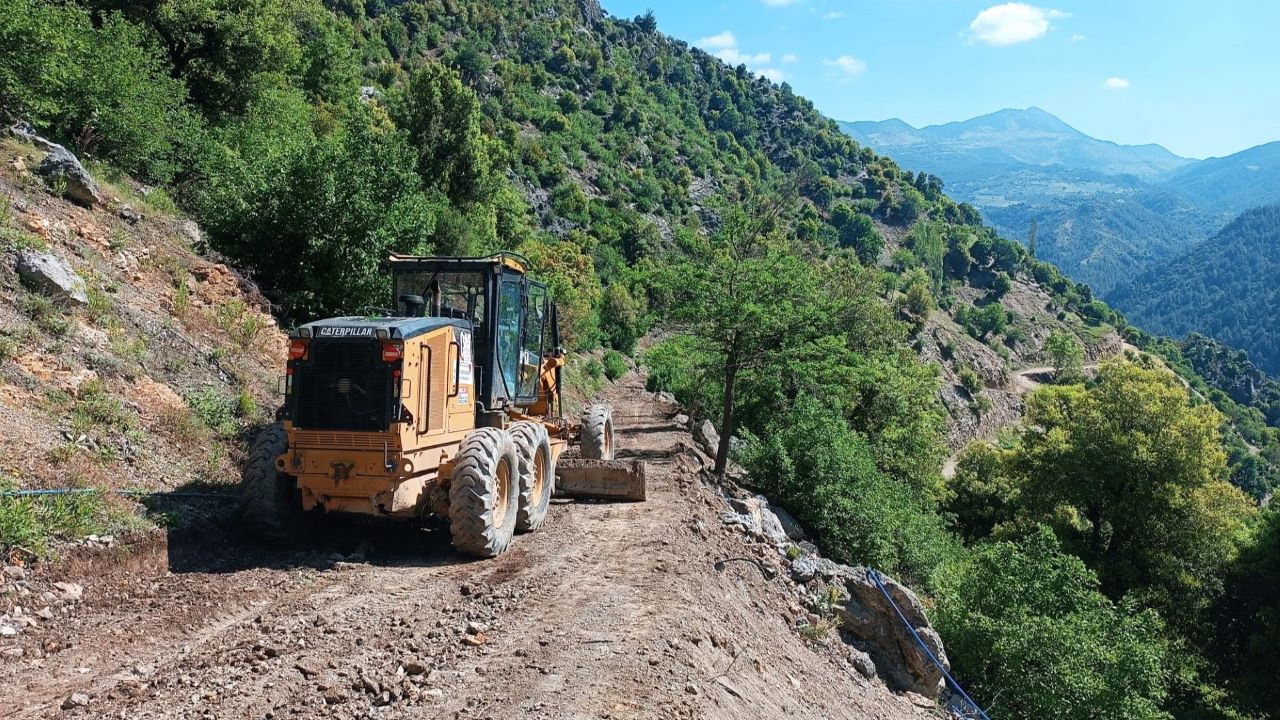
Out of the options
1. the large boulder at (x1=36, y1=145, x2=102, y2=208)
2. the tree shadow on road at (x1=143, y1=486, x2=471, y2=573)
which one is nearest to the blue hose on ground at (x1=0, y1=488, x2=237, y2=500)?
the tree shadow on road at (x1=143, y1=486, x2=471, y2=573)

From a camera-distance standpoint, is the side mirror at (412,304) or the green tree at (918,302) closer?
the side mirror at (412,304)

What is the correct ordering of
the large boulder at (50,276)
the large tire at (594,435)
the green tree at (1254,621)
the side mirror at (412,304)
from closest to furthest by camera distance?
the side mirror at (412,304), the large boulder at (50,276), the large tire at (594,435), the green tree at (1254,621)

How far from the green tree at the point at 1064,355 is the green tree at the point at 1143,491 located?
193 ft

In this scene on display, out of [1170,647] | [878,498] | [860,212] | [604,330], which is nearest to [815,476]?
[878,498]

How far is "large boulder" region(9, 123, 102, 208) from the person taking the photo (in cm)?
1169

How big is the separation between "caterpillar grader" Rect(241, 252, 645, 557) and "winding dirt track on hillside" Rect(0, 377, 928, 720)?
541 millimetres

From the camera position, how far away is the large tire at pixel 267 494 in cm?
757

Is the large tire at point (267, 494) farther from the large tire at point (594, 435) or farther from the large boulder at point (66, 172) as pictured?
the large boulder at point (66, 172)

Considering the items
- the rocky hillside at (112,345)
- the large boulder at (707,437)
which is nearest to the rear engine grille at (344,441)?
the rocky hillside at (112,345)

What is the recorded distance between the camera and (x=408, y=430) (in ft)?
24.1

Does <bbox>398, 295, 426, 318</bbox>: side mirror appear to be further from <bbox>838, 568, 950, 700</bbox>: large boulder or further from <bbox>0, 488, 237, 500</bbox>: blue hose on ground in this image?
<bbox>838, 568, 950, 700</bbox>: large boulder

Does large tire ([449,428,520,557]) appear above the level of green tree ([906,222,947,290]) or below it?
below

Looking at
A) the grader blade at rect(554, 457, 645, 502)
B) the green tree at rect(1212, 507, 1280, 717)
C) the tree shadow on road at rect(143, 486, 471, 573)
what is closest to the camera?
the tree shadow on road at rect(143, 486, 471, 573)

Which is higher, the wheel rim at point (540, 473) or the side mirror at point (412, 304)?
the side mirror at point (412, 304)
